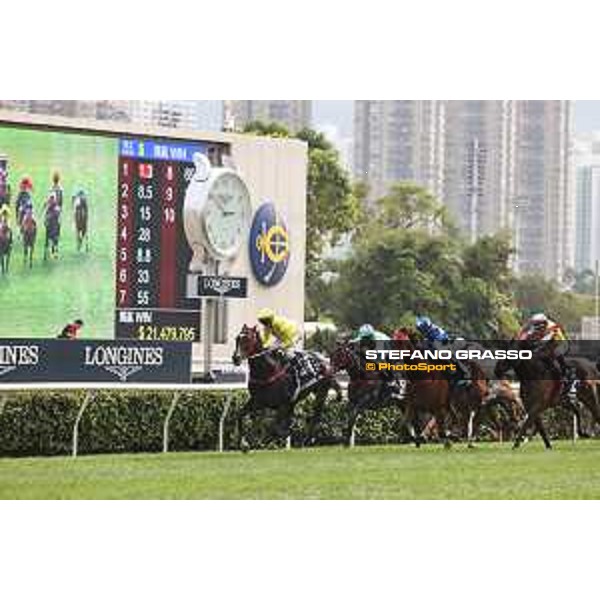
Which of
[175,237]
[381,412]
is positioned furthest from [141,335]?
[381,412]

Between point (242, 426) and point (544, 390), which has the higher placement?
point (544, 390)

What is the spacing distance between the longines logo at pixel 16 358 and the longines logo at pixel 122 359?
321mm

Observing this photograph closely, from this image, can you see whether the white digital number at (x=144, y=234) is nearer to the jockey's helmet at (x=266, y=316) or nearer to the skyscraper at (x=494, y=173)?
the jockey's helmet at (x=266, y=316)

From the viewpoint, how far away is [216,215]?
13.8m

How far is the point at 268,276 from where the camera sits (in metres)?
13.6

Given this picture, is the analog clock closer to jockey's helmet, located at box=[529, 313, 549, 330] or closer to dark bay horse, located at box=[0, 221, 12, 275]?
dark bay horse, located at box=[0, 221, 12, 275]

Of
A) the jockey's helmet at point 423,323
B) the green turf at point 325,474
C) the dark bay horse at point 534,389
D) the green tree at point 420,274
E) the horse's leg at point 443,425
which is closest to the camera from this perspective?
the green turf at point 325,474

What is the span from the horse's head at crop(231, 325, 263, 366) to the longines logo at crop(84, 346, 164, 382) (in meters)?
0.47

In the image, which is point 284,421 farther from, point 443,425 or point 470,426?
point 470,426

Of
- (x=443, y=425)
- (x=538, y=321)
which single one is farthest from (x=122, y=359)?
(x=538, y=321)

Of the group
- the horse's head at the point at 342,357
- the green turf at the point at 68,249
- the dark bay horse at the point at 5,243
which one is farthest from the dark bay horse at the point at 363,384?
the dark bay horse at the point at 5,243

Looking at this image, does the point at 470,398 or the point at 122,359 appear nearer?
the point at 122,359

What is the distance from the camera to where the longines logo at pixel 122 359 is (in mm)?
13281

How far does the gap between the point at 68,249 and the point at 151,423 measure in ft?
3.77
